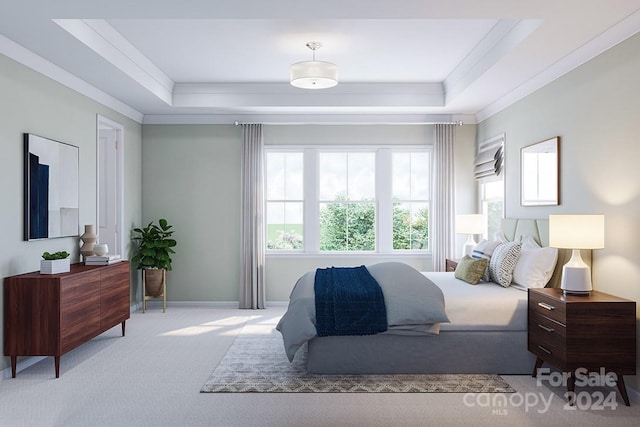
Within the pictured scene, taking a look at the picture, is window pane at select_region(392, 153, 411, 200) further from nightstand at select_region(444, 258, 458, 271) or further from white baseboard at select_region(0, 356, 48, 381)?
white baseboard at select_region(0, 356, 48, 381)

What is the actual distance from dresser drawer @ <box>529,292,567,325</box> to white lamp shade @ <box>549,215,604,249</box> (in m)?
0.41

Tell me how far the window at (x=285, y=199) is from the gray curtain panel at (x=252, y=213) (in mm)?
250

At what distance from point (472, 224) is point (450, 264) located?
1.94ft

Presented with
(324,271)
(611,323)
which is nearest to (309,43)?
(324,271)

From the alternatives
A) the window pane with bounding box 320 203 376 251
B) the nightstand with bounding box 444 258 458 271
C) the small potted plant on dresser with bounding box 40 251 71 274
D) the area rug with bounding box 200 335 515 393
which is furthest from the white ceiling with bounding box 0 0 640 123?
the area rug with bounding box 200 335 515 393

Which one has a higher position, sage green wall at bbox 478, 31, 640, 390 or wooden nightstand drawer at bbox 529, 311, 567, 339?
sage green wall at bbox 478, 31, 640, 390

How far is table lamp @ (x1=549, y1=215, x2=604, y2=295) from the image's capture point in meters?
3.57

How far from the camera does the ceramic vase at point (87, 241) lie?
5039 mm

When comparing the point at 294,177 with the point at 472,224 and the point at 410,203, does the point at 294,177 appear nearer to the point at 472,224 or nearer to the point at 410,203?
the point at 410,203

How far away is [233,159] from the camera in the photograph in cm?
706

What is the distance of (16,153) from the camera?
4172 mm

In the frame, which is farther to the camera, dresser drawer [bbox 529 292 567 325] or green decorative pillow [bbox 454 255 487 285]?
green decorative pillow [bbox 454 255 487 285]

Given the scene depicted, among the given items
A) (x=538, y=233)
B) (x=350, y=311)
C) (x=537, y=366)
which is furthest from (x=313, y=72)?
(x=537, y=366)

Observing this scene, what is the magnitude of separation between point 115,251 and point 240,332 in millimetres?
2053
